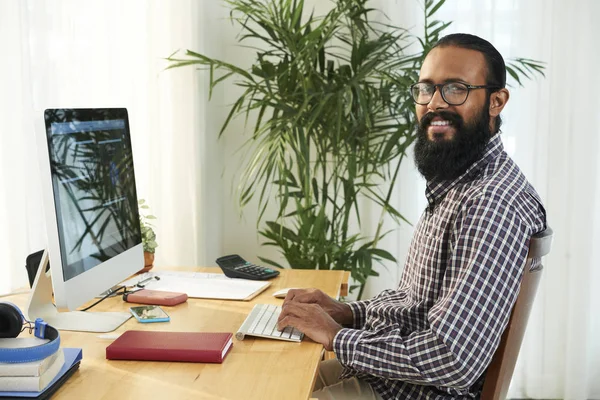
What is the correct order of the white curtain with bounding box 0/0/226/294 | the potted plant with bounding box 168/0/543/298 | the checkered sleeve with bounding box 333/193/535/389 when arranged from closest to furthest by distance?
the checkered sleeve with bounding box 333/193/535/389 → the white curtain with bounding box 0/0/226/294 → the potted plant with bounding box 168/0/543/298

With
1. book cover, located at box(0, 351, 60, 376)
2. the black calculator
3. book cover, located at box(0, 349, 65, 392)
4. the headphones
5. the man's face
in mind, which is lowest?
the black calculator

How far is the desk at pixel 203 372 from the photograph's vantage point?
4.51 ft

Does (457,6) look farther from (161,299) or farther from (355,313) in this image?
(161,299)

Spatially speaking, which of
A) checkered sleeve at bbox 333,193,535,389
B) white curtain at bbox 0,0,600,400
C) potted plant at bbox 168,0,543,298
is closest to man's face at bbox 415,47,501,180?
checkered sleeve at bbox 333,193,535,389

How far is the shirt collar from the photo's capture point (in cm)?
175

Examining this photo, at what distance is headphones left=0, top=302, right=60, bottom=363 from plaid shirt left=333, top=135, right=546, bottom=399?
59cm

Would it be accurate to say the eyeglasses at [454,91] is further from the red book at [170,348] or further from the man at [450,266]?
the red book at [170,348]

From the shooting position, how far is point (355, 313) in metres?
2.04

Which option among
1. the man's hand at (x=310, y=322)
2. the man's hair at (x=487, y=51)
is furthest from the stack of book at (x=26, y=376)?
the man's hair at (x=487, y=51)

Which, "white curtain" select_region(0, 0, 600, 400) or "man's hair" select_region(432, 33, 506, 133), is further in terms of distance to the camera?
"white curtain" select_region(0, 0, 600, 400)

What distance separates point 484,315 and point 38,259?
1.13 metres

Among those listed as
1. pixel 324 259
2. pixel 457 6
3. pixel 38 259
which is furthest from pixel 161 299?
pixel 457 6

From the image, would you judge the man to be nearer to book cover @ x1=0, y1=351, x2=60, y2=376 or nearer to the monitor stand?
the monitor stand

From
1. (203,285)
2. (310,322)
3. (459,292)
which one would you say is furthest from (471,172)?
(203,285)
